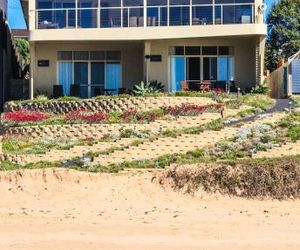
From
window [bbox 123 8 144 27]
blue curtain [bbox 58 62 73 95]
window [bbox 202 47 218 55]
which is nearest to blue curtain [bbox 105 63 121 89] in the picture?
blue curtain [bbox 58 62 73 95]

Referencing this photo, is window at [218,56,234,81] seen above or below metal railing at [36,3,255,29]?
below

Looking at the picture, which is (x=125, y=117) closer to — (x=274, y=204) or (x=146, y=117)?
(x=146, y=117)

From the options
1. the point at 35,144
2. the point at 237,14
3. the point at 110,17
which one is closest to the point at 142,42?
the point at 110,17

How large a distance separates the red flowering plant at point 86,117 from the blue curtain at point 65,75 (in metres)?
6.66

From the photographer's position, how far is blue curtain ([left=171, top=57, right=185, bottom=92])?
34.5m

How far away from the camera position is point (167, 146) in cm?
2252

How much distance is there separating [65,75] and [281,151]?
17.0 m

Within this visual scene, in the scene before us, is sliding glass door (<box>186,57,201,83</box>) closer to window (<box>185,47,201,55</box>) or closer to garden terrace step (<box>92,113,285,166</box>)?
window (<box>185,47,201,55</box>)

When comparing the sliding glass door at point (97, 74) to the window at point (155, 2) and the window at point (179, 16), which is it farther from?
the window at point (179, 16)

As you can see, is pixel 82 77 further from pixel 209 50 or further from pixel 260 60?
pixel 260 60

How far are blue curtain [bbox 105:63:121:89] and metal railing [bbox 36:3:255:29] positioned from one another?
261 cm

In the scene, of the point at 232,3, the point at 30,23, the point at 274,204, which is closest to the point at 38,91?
the point at 30,23

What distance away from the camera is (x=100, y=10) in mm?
34031

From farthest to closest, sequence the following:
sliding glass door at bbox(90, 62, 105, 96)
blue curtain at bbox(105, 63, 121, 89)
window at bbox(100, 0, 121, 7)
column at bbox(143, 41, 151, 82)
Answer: blue curtain at bbox(105, 63, 121, 89), sliding glass door at bbox(90, 62, 105, 96), window at bbox(100, 0, 121, 7), column at bbox(143, 41, 151, 82)
